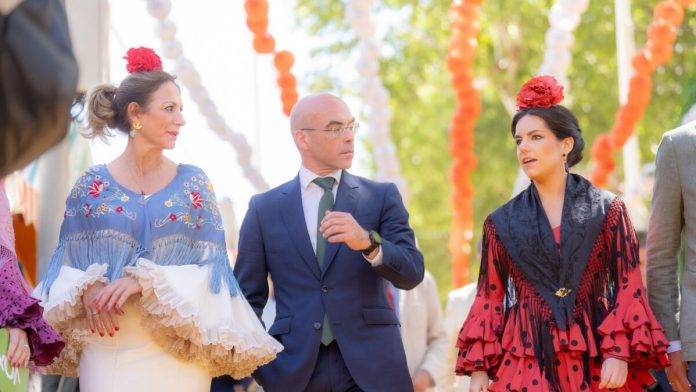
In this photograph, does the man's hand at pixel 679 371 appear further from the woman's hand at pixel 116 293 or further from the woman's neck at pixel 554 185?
the woman's hand at pixel 116 293

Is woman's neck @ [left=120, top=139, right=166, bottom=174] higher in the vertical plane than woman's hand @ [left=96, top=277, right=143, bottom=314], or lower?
higher

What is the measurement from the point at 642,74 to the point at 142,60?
5989 millimetres

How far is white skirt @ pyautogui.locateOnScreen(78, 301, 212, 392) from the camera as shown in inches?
198

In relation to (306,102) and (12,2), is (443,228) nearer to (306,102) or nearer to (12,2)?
(306,102)

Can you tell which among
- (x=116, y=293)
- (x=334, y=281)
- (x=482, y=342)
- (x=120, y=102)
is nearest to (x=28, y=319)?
(x=116, y=293)

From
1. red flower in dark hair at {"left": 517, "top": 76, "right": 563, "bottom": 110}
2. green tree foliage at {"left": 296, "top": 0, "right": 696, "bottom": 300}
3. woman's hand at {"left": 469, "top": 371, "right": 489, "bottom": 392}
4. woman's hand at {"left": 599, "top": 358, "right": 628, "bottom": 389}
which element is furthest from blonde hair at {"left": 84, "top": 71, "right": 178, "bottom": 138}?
green tree foliage at {"left": 296, "top": 0, "right": 696, "bottom": 300}

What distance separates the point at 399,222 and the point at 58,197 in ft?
8.71

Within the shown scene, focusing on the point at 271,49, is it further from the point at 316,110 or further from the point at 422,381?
the point at 316,110

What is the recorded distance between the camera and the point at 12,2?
6.80 ft

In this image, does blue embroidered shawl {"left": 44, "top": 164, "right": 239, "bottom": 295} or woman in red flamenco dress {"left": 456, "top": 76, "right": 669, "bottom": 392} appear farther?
blue embroidered shawl {"left": 44, "top": 164, "right": 239, "bottom": 295}

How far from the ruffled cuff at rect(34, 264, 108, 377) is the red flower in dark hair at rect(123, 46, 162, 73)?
925 millimetres

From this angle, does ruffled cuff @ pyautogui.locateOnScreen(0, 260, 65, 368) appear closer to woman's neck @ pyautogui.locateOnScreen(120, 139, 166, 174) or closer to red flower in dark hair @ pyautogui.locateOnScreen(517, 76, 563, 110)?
woman's neck @ pyautogui.locateOnScreen(120, 139, 166, 174)

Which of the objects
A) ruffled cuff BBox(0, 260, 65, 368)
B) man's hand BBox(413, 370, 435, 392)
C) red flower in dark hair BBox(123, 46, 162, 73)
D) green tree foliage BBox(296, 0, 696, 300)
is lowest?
man's hand BBox(413, 370, 435, 392)

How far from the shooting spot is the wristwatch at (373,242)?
5158 mm
